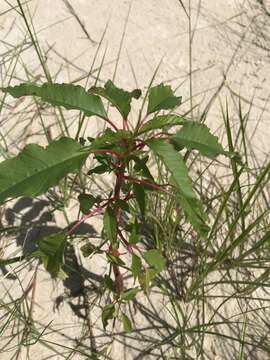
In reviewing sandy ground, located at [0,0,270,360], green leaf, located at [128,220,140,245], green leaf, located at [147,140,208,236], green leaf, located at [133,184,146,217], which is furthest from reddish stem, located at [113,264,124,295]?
sandy ground, located at [0,0,270,360]

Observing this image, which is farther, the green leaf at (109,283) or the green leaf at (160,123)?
the green leaf at (109,283)

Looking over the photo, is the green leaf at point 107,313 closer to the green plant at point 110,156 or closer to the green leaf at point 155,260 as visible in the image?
the green plant at point 110,156

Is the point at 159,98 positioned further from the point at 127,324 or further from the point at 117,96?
the point at 127,324

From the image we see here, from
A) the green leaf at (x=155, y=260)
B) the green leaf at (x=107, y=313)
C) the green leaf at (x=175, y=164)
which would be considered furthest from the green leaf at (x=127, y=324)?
the green leaf at (x=175, y=164)

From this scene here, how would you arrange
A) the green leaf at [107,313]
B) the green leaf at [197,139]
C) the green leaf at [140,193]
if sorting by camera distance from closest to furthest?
the green leaf at [197,139]
the green leaf at [140,193]
the green leaf at [107,313]

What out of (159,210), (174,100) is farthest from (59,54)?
(174,100)

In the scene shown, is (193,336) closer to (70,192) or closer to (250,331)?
(250,331)

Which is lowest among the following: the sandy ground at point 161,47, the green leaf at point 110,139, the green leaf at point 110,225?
the green leaf at point 110,225

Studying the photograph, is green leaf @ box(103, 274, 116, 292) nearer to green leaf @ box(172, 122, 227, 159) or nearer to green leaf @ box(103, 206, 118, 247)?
green leaf @ box(103, 206, 118, 247)
